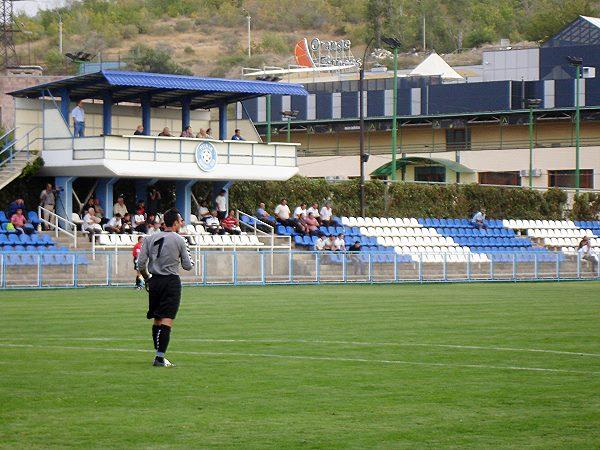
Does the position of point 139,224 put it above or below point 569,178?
below

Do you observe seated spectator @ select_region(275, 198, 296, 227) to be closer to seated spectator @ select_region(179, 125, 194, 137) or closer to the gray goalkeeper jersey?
seated spectator @ select_region(179, 125, 194, 137)

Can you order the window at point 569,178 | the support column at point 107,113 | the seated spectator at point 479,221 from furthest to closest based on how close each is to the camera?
1. the window at point 569,178
2. the seated spectator at point 479,221
3. the support column at point 107,113

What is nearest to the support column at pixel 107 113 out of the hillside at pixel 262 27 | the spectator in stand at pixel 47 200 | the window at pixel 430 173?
the spectator in stand at pixel 47 200

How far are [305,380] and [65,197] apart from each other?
32587mm

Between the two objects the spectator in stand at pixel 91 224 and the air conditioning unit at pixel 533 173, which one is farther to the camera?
the air conditioning unit at pixel 533 173

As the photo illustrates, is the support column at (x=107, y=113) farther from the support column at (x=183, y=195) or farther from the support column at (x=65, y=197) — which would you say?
the support column at (x=183, y=195)

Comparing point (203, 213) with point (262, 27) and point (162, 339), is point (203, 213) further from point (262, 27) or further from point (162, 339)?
point (262, 27)

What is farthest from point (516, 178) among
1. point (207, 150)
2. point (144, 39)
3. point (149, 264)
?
point (144, 39)

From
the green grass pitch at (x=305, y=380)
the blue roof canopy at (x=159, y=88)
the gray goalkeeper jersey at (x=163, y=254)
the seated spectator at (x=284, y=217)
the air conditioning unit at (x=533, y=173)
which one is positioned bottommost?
the green grass pitch at (x=305, y=380)

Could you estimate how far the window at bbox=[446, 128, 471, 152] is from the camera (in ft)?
272

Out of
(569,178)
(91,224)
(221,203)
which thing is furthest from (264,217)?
(569,178)

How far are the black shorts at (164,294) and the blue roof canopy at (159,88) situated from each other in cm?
2933

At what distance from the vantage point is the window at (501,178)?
7781 centimetres

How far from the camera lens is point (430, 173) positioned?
7725 cm
